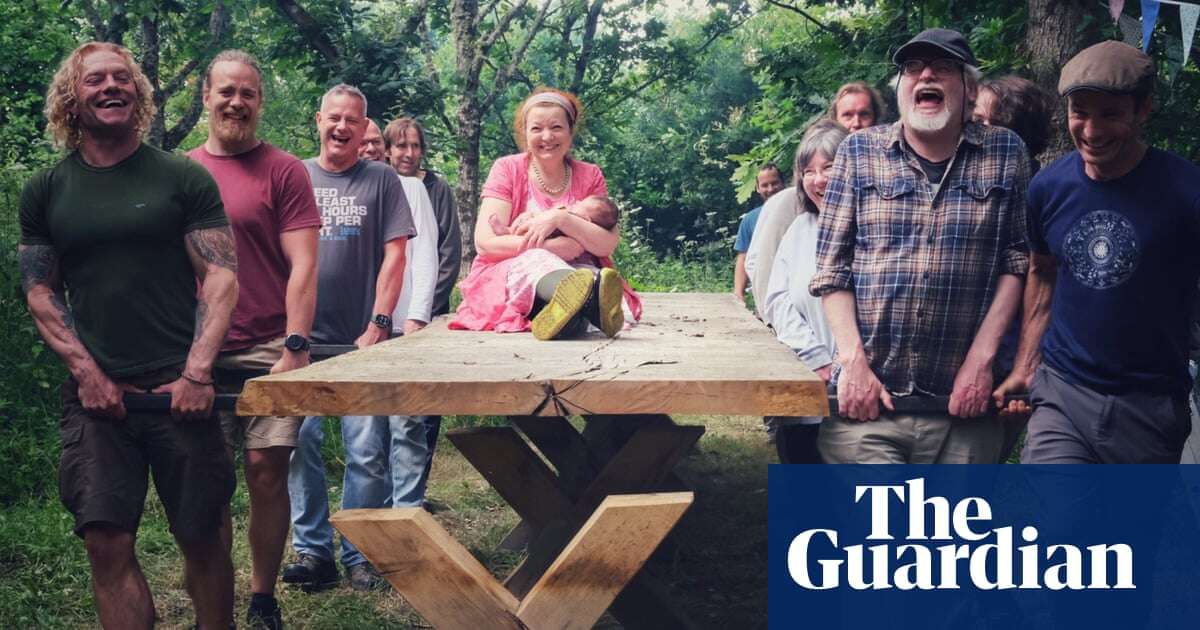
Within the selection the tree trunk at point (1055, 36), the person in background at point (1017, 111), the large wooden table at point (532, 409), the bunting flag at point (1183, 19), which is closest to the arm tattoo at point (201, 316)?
the large wooden table at point (532, 409)

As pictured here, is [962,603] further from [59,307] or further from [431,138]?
[431,138]

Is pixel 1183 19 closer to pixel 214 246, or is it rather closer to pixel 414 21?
pixel 214 246

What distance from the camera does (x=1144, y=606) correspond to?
131 inches

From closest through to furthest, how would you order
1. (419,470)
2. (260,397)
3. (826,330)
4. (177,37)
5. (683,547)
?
(260,397) → (826,330) → (419,470) → (683,547) → (177,37)

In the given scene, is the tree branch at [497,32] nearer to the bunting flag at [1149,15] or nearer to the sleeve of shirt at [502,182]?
the sleeve of shirt at [502,182]

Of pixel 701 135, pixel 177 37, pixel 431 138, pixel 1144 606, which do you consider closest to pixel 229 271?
pixel 1144 606

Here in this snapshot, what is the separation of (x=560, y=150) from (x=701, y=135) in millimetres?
17545

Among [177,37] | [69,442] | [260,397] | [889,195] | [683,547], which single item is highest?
[177,37]

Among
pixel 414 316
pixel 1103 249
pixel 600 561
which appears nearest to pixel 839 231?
pixel 1103 249

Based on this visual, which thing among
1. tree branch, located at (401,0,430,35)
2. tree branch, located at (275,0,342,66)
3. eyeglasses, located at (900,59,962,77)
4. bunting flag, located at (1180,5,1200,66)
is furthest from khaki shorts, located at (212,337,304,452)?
tree branch, located at (401,0,430,35)

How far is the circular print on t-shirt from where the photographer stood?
3.09 metres

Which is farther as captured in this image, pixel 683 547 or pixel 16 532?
pixel 683 547

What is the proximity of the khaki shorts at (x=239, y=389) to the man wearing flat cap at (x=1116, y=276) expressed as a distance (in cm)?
229

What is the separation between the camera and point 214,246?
11.5ft
